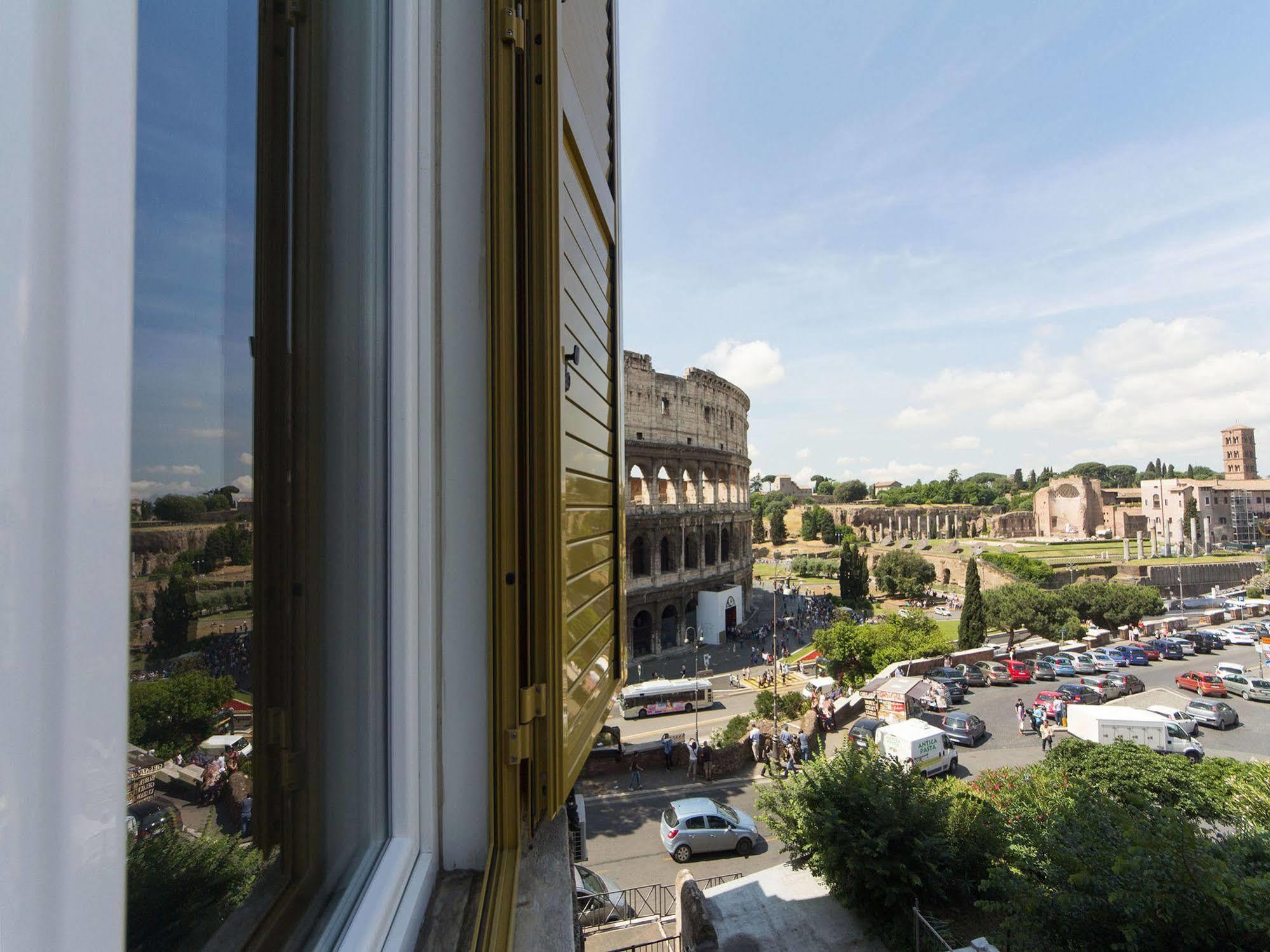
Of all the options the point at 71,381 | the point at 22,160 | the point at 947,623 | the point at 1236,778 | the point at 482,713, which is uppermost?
the point at 22,160

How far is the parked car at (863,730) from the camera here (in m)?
12.1

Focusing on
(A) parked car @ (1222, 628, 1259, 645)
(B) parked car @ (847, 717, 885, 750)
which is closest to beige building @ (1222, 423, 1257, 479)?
(A) parked car @ (1222, 628, 1259, 645)

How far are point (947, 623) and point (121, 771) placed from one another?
3153 centimetres

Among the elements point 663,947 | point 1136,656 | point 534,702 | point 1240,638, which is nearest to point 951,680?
point 1136,656

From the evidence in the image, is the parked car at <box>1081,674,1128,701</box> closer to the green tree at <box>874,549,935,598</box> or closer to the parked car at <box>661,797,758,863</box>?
the parked car at <box>661,797,758,863</box>

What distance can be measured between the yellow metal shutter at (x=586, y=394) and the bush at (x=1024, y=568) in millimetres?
39165

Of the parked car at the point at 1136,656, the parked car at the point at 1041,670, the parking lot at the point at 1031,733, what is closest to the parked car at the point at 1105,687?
the parking lot at the point at 1031,733

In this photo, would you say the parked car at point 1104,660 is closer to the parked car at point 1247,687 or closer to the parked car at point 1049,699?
the parked car at point 1247,687

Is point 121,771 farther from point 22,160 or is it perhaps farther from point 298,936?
point 298,936

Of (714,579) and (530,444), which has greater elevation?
(530,444)

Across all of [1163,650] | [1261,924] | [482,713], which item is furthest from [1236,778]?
[1163,650]

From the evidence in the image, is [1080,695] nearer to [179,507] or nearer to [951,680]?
[951,680]

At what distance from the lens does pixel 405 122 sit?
1187 mm

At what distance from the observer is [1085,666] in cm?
1875
